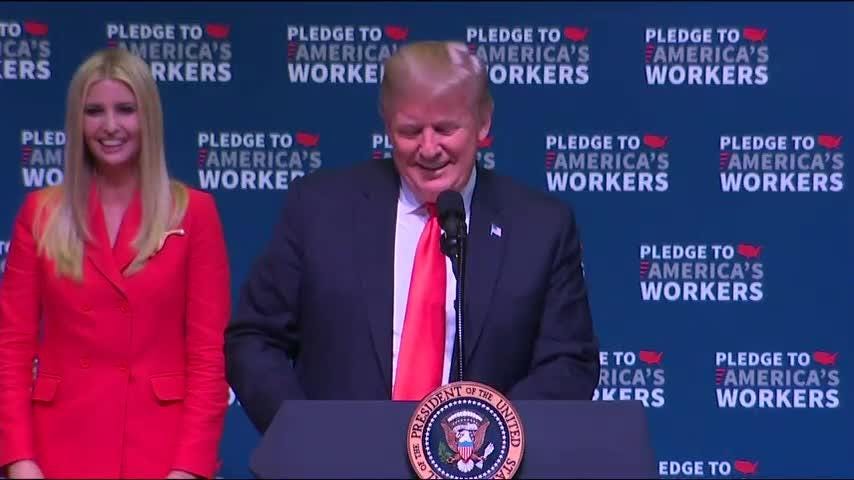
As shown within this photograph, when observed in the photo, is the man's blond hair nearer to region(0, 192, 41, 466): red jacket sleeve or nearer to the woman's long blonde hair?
the woman's long blonde hair

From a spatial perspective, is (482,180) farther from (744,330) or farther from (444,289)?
(744,330)

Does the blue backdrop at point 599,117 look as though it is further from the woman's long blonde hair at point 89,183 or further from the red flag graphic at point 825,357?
the woman's long blonde hair at point 89,183

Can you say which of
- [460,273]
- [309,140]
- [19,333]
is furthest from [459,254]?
[309,140]

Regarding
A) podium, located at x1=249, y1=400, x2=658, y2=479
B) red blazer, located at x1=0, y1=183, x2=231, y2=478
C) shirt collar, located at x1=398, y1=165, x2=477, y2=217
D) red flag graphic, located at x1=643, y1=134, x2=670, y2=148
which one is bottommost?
podium, located at x1=249, y1=400, x2=658, y2=479

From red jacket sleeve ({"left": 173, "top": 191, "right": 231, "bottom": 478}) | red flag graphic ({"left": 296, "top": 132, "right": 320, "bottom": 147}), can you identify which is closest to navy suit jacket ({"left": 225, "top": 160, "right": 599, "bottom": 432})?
red jacket sleeve ({"left": 173, "top": 191, "right": 231, "bottom": 478})

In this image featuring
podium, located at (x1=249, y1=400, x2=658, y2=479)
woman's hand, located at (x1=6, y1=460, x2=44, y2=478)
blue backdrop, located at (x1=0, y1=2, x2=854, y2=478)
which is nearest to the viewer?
podium, located at (x1=249, y1=400, x2=658, y2=479)

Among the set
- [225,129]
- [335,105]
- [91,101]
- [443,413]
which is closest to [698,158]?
[335,105]

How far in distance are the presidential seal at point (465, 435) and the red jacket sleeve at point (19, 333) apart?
115cm

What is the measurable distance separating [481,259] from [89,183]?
0.90m

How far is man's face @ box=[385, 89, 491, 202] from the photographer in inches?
86.0

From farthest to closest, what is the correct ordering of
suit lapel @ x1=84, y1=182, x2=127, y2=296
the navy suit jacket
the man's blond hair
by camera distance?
suit lapel @ x1=84, y1=182, x2=127, y2=296 < the navy suit jacket < the man's blond hair

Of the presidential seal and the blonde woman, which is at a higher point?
the blonde woman

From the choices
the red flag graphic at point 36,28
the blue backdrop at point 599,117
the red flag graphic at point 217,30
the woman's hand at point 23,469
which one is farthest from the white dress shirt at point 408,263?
the red flag graphic at point 36,28

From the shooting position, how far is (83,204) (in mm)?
2701
